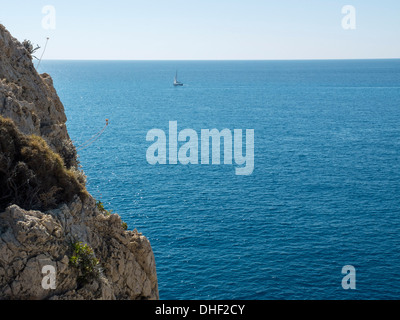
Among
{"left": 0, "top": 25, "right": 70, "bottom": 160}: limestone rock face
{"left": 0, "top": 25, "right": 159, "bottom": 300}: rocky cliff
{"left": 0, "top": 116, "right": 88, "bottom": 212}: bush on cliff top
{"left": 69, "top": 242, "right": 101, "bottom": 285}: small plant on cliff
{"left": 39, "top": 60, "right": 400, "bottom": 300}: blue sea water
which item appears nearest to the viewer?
{"left": 0, "top": 25, "right": 159, "bottom": 300}: rocky cliff

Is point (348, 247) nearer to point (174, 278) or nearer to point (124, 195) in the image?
point (174, 278)

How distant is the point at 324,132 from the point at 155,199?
72.7 meters

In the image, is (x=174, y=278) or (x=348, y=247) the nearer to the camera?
(x=174, y=278)

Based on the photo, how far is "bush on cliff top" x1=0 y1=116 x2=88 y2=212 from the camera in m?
21.0

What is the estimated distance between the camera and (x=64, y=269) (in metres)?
19.9

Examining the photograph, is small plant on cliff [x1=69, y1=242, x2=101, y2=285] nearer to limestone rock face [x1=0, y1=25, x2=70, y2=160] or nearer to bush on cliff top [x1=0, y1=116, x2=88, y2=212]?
Result: bush on cliff top [x1=0, y1=116, x2=88, y2=212]

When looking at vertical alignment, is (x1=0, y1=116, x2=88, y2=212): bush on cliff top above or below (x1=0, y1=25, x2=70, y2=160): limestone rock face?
below

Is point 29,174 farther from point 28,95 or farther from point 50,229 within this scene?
point 28,95

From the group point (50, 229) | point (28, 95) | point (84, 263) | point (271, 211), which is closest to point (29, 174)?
point (50, 229)

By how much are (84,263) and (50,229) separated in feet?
7.47

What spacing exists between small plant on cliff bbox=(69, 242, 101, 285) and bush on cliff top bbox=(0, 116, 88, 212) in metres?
2.54

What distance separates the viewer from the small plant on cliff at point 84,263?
68.2ft

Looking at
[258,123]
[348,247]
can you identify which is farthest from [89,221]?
[258,123]

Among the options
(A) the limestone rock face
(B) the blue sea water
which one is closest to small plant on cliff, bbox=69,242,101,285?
(A) the limestone rock face
